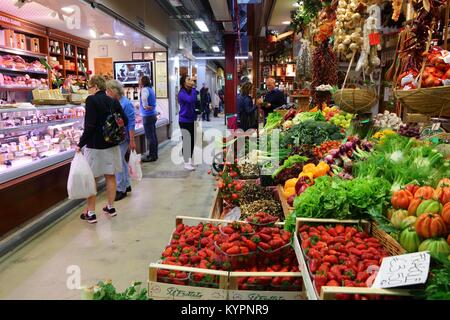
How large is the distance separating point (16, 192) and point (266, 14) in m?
7.23

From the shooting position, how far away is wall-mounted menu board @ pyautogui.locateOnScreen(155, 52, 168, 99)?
37.5ft

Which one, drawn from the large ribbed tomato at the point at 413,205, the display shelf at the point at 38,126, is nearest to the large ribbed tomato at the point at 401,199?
the large ribbed tomato at the point at 413,205

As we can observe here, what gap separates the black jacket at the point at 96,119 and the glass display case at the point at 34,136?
714 mm

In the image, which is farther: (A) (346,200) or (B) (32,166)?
(B) (32,166)

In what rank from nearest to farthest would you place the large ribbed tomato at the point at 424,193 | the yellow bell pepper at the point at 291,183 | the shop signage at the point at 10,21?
the large ribbed tomato at the point at 424,193
the yellow bell pepper at the point at 291,183
the shop signage at the point at 10,21

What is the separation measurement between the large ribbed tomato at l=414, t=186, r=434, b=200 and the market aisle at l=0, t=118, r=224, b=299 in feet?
7.53

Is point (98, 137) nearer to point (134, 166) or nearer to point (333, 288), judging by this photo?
point (134, 166)

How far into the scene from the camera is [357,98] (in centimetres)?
303

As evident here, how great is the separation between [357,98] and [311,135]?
4.00ft

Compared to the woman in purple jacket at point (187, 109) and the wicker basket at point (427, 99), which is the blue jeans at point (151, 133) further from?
the wicker basket at point (427, 99)

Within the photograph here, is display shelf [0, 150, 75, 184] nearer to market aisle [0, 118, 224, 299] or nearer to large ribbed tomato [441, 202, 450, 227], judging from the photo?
market aisle [0, 118, 224, 299]

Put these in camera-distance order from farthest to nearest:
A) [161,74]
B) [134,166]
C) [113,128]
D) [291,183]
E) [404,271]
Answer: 1. [161,74]
2. [134,166]
3. [113,128]
4. [291,183]
5. [404,271]

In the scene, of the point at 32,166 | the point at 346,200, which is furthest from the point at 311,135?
the point at 32,166

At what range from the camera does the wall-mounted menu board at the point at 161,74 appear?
11438mm
